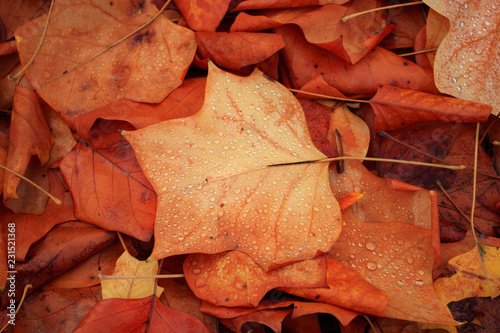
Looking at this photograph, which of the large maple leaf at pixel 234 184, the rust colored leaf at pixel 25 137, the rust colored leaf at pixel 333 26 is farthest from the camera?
the rust colored leaf at pixel 333 26

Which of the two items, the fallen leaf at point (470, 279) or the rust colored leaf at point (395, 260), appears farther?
the fallen leaf at point (470, 279)

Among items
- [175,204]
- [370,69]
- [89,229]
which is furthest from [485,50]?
[89,229]

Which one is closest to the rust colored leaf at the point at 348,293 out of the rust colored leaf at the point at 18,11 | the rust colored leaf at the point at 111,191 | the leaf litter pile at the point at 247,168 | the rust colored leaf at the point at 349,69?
the leaf litter pile at the point at 247,168

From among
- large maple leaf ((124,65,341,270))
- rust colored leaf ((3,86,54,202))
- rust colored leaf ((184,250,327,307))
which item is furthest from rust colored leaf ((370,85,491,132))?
rust colored leaf ((3,86,54,202))

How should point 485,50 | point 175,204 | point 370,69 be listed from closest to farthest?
1. point 175,204
2. point 485,50
3. point 370,69

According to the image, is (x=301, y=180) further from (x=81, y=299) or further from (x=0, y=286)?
(x=0, y=286)

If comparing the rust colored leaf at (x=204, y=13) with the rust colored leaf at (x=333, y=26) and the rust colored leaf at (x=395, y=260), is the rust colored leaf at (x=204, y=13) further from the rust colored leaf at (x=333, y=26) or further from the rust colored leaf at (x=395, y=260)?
the rust colored leaf at (x=395, y=260)
